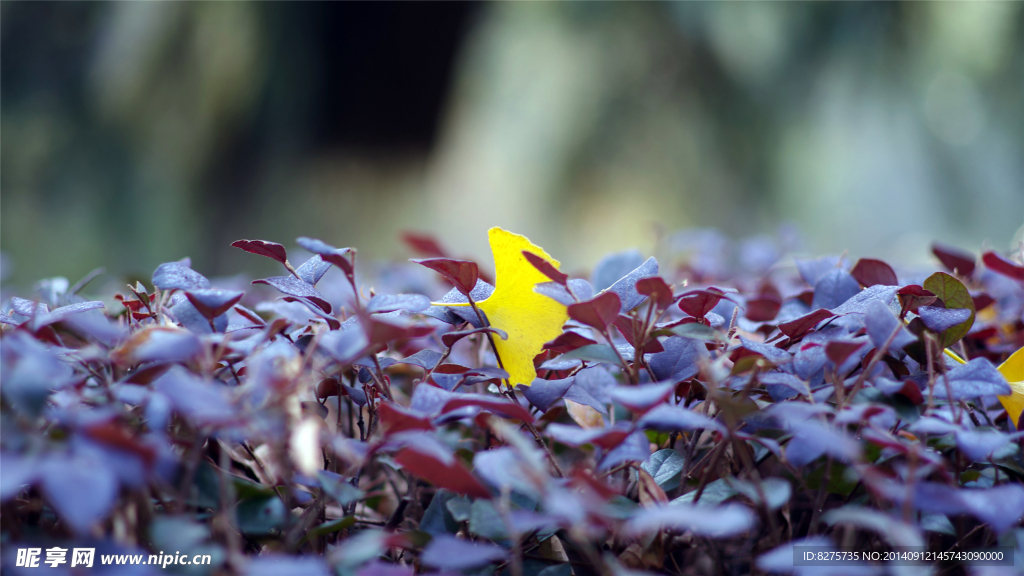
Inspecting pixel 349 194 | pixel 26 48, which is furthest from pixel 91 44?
pixel 349 194

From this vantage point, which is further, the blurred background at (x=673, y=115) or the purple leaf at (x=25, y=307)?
the blurred background at (x=673, y=115)

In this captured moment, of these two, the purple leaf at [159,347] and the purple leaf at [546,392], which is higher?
the purple leaf at [159,347]

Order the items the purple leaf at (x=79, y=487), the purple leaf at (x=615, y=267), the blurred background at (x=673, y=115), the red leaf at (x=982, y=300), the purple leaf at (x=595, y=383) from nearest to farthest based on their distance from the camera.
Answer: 1. the purple leaf at (x=79, y=487)
2. the purple leaf at (x=595, y=383)
3. the red leaf at (x=982, y=300)
4. the purple leaf at (x=615, y=267)
5. the blurred background at (x=673, y=115)

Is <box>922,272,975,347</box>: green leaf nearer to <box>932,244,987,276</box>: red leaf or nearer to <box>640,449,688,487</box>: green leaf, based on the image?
<box>640,449,688,487</box>: green leaf

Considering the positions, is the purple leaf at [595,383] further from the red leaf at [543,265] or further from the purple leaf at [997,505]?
the purple leaf at [997,505]

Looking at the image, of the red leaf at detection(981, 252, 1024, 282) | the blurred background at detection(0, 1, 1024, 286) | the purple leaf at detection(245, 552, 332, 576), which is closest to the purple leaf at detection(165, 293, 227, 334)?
the purple leaf at detection(245, 552, 332, 576)

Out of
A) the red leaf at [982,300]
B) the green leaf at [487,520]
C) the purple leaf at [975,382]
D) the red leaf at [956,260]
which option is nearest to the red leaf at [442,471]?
the green leaf at [487,520]
